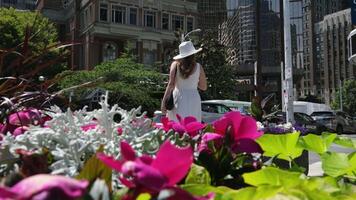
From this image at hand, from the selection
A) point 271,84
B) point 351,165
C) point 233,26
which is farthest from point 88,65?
point 351,165

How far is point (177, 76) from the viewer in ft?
17.9

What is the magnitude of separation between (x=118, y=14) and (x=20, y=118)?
168 feet

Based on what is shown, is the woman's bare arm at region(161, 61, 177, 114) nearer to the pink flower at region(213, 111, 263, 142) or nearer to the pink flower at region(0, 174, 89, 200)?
the pink flower at region(213, 111, 263, 142)

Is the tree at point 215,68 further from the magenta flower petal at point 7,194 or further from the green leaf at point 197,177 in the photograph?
the magenta flower petal at point 7,194

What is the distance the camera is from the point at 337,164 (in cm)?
119

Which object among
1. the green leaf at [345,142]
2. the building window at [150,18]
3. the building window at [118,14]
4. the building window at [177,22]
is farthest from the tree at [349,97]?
the green leaf at [345,142]

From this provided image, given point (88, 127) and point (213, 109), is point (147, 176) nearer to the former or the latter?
point (88, 127)

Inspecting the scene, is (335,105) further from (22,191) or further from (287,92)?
(22,191)

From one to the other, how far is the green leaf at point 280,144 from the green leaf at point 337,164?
0.30 ft

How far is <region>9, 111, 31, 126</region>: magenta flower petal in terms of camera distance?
1670 millimetres

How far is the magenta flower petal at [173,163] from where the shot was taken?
2.27ft

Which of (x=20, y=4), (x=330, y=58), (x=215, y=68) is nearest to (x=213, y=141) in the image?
(x=215, y=68)

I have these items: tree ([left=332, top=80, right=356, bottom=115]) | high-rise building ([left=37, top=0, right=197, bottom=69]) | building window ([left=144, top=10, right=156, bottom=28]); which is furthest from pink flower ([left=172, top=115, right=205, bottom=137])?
tree ([left=332, top=80, right=356, bottom=115])

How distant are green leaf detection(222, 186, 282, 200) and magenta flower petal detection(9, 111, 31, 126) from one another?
3.43 ft
